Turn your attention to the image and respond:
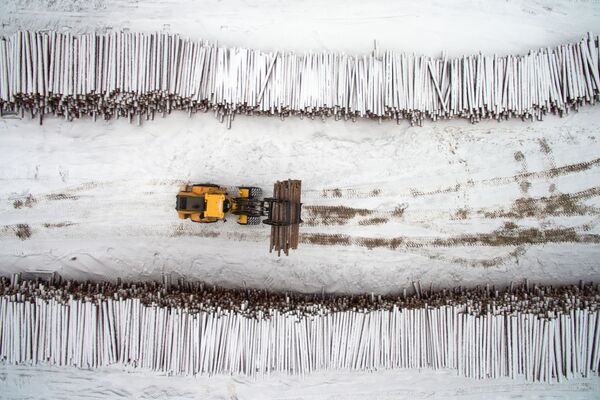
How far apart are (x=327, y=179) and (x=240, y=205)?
1.95 m

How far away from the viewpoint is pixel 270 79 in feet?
29.6

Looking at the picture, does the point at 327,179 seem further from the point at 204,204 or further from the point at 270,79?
the point at 204,204

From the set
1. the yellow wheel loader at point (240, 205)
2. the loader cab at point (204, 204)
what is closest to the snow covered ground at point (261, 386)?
the yellow wheel loader at point (240, 205)

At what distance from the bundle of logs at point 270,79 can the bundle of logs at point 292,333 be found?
150 inches

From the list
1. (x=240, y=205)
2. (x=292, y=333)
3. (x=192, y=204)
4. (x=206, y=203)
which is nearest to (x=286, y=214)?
(x=240, y=205)

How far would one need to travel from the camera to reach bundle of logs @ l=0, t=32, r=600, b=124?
884 centimetres

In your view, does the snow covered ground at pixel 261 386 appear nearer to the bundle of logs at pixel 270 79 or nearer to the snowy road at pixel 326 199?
the snowy road at pixel 326 199

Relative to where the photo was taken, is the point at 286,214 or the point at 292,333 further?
the point at 292,333

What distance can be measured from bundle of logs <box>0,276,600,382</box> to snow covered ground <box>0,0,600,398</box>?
0.64 m

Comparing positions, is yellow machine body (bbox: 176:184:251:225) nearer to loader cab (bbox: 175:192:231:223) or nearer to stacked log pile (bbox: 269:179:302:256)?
loader cab (bbox: 175:192:231:223)

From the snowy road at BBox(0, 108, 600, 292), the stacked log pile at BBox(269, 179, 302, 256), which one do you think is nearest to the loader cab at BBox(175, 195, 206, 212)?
the snowy road at BBox(0, 108, 600, 292)

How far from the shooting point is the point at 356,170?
380 inches

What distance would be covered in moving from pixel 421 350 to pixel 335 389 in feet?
6.40

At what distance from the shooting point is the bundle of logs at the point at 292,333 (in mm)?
8984
